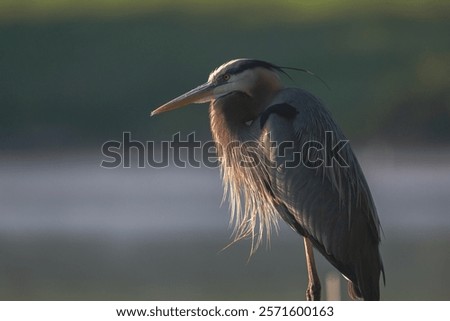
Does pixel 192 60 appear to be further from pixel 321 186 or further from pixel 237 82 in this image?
pixel 321 186

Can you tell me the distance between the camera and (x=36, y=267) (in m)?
4.86

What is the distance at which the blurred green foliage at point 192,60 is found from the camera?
516 cm

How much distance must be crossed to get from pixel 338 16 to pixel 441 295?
1.93m

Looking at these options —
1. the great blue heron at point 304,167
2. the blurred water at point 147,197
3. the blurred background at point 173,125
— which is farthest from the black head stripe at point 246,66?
the blurred water at point 147,197

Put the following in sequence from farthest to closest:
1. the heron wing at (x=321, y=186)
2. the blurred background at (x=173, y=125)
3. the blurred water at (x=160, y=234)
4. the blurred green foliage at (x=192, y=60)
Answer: the blurred green foliage at (x=192, y=60), the blurred background at (x=173, y=125), the blurred water at (x=160, y=234), the heron wing at (x=321, y=186)

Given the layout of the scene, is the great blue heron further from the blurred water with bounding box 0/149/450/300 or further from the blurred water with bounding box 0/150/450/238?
the blurred water with bounding box 0/150/450/238

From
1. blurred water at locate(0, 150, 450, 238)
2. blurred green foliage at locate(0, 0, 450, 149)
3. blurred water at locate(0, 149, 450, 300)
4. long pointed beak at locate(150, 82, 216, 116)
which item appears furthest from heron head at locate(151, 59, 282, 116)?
blurred water at locate(0, 150, 450, 238)

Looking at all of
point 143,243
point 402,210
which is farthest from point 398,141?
point 143,243

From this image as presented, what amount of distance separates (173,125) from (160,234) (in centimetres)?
61

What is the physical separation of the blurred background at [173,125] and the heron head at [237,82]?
2.01 m

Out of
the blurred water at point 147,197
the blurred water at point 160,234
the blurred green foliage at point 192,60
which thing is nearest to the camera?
the blurred water at point 160,234

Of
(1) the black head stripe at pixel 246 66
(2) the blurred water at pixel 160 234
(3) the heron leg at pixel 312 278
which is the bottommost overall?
(3) the heron leg at pixel 312 278

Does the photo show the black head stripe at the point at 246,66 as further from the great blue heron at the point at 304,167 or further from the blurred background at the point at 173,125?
the blurred background at the point at 173,125

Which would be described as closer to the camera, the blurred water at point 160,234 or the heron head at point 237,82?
the heron head at point 237,82
